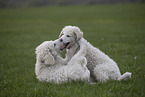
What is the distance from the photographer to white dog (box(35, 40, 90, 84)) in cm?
383

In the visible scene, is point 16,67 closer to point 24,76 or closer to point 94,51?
point 24,76

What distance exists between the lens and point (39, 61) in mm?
4188

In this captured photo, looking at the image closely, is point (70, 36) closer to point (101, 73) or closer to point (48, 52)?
point (48, 52)

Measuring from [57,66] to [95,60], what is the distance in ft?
3.43

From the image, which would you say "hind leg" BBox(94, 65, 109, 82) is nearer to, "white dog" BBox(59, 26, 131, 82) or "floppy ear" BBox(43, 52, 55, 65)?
"white dog" BBox(59, 26, 131, 82)

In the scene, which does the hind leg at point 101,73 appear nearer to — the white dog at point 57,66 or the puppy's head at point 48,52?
the white dog at point 57,66

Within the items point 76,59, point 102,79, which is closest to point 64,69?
point 76,59

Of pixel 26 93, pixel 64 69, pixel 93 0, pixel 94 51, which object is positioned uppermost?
pixel 93 0

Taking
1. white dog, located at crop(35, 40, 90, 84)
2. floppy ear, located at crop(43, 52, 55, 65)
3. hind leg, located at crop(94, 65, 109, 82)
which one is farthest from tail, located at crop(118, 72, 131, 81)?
floppy ear, located at crop(43, 52, 55, 65)

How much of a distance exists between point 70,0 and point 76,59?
118 m

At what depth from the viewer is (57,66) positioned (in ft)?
13.8

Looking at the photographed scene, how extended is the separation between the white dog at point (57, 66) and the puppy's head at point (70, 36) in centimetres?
19

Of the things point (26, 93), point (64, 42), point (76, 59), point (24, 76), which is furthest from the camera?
point (24, 76)

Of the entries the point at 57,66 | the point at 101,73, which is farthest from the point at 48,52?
the point at 101,73
